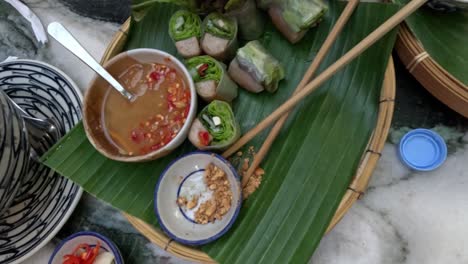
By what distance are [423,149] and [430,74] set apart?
312mm

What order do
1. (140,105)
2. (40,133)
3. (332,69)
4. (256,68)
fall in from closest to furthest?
(332,69) < (256,68) < (140,105) < (40,133)

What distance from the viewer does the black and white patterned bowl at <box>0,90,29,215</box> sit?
144 centimetres

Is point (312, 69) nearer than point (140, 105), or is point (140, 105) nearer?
point (312, 69)

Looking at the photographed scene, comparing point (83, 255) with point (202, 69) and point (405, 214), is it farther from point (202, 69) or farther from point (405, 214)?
point (405, 214)

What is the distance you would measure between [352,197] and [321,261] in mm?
333

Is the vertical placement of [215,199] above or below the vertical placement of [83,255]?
above

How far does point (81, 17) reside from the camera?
205 centimetres

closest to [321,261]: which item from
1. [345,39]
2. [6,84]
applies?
[345,39]

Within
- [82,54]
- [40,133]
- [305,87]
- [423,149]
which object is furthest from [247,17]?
[40,133]

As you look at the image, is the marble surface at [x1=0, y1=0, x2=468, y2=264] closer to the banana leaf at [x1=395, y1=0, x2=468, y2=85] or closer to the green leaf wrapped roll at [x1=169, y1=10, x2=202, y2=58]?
the banana leaf at [x1=395, y1=0, x2=468, y2=85]

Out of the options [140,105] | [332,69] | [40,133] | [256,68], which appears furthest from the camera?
[40,133]

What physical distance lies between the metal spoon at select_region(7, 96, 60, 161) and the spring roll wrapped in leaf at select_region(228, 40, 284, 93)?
2.55ft

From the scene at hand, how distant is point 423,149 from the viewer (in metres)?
→ 1.73

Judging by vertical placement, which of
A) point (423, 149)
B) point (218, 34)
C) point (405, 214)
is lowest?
point (405, 214)
